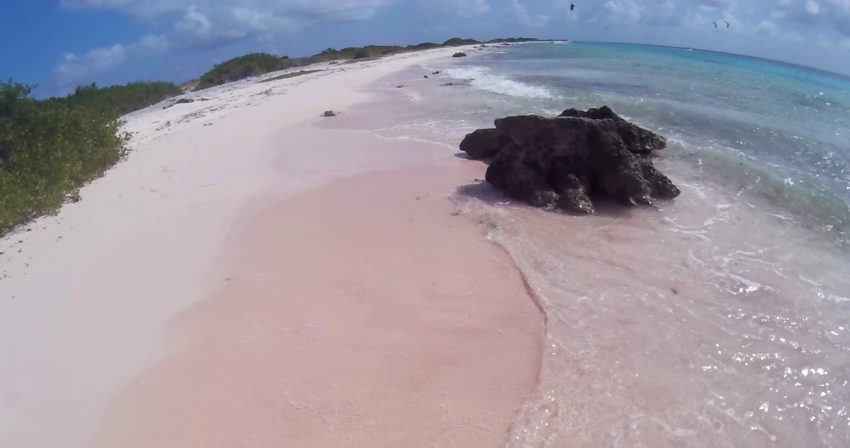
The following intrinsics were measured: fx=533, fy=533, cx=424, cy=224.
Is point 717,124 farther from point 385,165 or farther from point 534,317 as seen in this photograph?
point 534,317

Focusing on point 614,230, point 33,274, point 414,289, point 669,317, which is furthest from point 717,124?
point 33,274

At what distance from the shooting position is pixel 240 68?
47125mm

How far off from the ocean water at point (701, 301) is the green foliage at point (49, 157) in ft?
31.8

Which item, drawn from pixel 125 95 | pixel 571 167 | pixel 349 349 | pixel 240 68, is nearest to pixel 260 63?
pixel 240 68

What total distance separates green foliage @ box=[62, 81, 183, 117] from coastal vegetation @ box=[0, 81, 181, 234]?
1127 cm

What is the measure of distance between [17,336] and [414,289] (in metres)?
5.53

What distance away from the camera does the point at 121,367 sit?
6.58m

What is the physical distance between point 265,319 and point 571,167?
7492 mm

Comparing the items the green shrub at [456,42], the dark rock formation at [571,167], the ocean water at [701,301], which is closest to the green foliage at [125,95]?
the ocean water at [701,301]

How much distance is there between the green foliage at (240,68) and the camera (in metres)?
45.1

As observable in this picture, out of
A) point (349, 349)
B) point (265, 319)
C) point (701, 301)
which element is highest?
point (265, 319)

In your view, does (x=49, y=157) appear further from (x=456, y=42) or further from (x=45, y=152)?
(x=456, y=42)

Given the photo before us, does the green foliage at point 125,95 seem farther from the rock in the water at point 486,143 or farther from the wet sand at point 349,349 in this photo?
the wet sand at point 349,349

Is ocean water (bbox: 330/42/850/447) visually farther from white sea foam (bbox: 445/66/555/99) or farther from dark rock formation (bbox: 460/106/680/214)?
white sea foam (bbox: 445/66/555/99)
